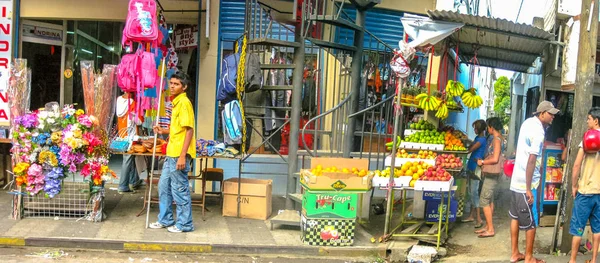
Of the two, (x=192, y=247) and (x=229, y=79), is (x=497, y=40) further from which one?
(x=192, y=247)

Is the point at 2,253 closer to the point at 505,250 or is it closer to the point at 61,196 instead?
the point at 61,196

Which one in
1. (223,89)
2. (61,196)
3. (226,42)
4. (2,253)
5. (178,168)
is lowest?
(2,253)

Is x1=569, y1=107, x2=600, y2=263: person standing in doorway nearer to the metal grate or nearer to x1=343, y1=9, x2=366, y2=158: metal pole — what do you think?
x1=343, y1=9, x2=366, y2=158: metal pole

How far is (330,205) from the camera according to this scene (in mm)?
6570

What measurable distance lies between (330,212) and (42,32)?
6.83 meters

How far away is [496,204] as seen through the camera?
392 inches

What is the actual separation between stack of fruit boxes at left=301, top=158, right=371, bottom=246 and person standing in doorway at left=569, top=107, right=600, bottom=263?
248cm

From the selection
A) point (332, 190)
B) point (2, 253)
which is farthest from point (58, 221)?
point (332, 190)

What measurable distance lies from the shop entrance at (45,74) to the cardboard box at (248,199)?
16.7 ft

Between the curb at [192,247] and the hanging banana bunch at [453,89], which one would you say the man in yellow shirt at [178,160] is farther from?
the hanging banana bunch at [453,89]

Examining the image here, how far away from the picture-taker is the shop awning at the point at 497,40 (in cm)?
660

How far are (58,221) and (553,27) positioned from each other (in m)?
7.29

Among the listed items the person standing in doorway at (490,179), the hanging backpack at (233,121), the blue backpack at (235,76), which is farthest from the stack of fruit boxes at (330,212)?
the person standing in doorway at (490,179)

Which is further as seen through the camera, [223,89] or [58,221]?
[223,89]
